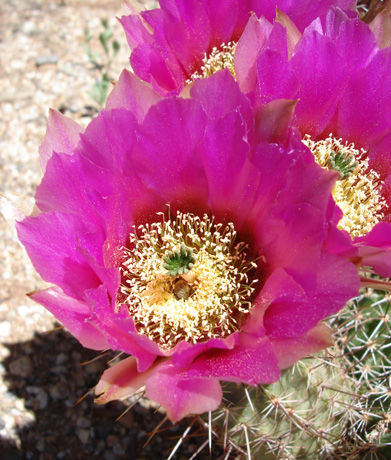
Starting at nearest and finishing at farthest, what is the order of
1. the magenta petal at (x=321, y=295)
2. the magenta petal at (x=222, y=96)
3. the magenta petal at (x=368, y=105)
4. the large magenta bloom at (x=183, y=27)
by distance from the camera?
the magenta petal at (x=321, y=295)
the magenta petal at (x=222, y=96)
the magenta petal at (x=368, y=105)
the large magenta bloom at (x=183, y=27)

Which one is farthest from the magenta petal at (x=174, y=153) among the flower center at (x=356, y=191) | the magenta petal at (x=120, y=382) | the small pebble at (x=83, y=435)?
the small pebble at (x=83, y=435)

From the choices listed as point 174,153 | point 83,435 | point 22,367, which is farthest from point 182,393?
point 22,367

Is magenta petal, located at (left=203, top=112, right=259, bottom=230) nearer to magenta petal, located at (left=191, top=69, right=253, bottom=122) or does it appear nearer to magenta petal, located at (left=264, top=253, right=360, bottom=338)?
magenta petal, located at (left=191, top=69, right=253, bottom=122)

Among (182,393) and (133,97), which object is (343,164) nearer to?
(133,97)

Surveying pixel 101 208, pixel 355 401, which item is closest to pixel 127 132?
pixel 101 208

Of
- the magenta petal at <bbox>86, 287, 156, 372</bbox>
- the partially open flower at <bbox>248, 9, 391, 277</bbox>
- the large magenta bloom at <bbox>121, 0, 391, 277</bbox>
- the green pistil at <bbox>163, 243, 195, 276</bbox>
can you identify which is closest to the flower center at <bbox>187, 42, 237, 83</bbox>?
the large magenta bloom at <bbox>121, 0, 391, 277</bbox>

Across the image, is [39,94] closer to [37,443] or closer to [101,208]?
[37,443]

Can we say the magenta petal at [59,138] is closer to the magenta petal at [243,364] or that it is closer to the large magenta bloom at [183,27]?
the large magenta bloom at [183,27]
